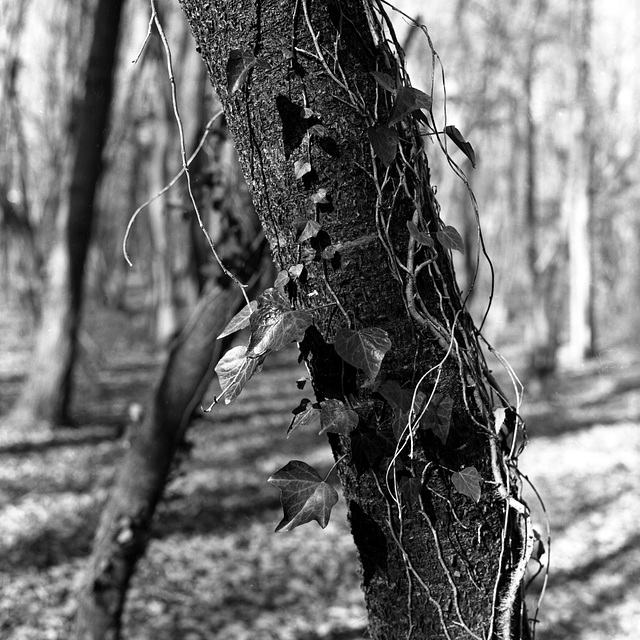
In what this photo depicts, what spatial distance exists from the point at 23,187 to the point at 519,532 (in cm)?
1768

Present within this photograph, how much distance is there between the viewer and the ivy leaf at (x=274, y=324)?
1162mm

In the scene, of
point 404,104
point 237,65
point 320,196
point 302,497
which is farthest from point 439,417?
point 237,65

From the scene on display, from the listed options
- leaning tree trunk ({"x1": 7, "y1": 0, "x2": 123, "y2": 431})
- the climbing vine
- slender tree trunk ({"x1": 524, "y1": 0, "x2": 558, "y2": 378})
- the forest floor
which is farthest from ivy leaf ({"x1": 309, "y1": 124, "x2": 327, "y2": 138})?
slender tree trunk ({"x1": 524, "y1": 0, "x2": 558, "y2": 378})

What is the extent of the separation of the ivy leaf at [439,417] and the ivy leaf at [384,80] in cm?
53

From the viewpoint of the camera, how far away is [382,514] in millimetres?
1239

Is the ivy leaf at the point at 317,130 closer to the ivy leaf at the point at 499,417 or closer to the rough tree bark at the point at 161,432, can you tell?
the ivy leaf at the point at 499,417

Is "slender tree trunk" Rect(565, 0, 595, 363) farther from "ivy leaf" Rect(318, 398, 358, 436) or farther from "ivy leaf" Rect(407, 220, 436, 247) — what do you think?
"ivy leaf" Rect(318, 398, 358, 436)

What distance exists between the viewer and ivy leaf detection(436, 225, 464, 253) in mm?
1214

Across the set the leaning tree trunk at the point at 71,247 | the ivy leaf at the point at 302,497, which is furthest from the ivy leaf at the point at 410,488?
the leaning tree trunk at the point at 71,247

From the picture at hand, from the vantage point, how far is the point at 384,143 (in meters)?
1.13

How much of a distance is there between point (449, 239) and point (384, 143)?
0.21 metres

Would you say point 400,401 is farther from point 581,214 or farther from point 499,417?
point 581,214

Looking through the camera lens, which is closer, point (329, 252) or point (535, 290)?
point (329, 252)

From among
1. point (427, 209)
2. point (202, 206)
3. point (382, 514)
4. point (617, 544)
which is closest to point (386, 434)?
point (382, 514)
